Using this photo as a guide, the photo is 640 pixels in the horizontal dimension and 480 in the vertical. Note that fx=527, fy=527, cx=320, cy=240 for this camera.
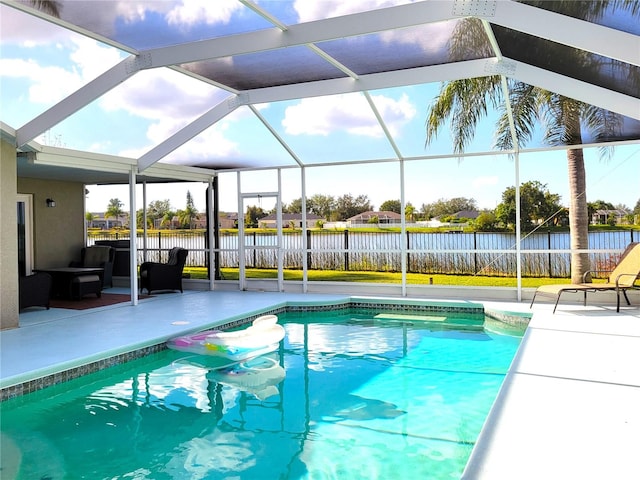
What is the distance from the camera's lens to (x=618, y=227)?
43.5 feet

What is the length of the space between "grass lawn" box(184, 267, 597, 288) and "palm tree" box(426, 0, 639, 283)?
5.96 ft

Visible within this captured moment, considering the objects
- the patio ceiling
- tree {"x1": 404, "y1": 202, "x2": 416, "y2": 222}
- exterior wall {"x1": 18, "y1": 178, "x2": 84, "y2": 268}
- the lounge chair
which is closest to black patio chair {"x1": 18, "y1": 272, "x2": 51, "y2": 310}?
the patio ceiling

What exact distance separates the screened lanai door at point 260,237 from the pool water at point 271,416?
502 centimetres

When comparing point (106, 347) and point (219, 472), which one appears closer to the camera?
point (219, 472)

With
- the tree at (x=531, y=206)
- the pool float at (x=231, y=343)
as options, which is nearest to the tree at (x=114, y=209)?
the pool float at (x=231, y=343)

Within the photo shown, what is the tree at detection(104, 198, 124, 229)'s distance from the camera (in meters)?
14.0

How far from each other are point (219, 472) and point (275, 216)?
931 cm

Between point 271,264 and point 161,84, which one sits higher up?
point 161,84

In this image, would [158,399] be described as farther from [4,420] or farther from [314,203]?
[314,203]

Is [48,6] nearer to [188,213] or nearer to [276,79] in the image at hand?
[276,79]

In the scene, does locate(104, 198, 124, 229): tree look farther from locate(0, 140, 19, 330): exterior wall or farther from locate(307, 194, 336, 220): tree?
locate(0, 140, 19, 330): exterior wall

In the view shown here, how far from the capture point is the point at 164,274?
11.7 m

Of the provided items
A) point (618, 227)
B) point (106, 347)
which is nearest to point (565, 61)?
point (106, 347)

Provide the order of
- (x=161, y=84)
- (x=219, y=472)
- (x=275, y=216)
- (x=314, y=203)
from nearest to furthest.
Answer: (x=219, y=472)
(x=161, y=84)
(x=275, y=216)
(x=314, y=203)
